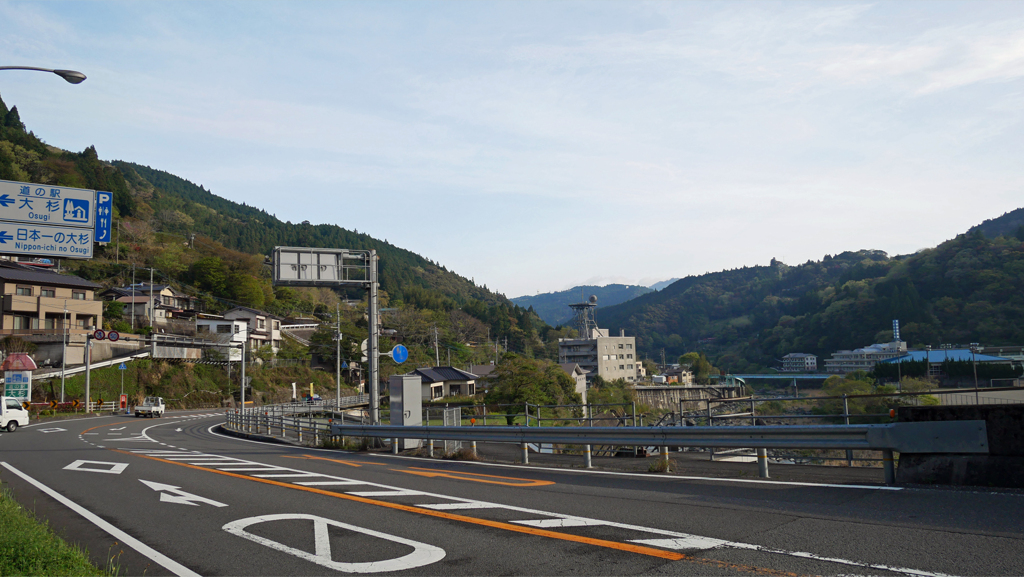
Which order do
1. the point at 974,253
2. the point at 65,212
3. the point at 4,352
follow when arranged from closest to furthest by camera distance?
the point at 65,212 → the point at 4,352 → the point at 974,253

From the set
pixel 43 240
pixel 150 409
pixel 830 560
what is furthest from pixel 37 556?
pixel 150 409

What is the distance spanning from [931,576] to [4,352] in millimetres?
63363

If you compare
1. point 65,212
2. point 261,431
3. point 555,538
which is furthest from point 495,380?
point 555,538

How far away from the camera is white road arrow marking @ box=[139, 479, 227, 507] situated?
920 cm

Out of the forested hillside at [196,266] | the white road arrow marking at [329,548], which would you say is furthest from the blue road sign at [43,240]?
the forested hillside at [196,266]

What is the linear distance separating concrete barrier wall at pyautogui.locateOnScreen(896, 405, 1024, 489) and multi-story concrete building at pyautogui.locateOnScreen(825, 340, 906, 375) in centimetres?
8981

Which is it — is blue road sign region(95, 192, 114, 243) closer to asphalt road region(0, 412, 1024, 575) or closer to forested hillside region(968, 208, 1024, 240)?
asphalt road region(0, 412, 1024, 575)

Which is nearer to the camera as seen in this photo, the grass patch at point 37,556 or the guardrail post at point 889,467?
the grass patch at point 37,556

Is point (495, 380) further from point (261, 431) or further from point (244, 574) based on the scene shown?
point (244, 574)

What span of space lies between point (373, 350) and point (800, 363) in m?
128

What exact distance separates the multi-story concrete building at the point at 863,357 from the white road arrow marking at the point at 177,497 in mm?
94275

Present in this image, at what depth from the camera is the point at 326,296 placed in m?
111

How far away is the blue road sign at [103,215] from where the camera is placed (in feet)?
46.3

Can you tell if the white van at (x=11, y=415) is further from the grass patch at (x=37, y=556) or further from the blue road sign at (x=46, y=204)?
the grass patch at (x=37, y=556)
